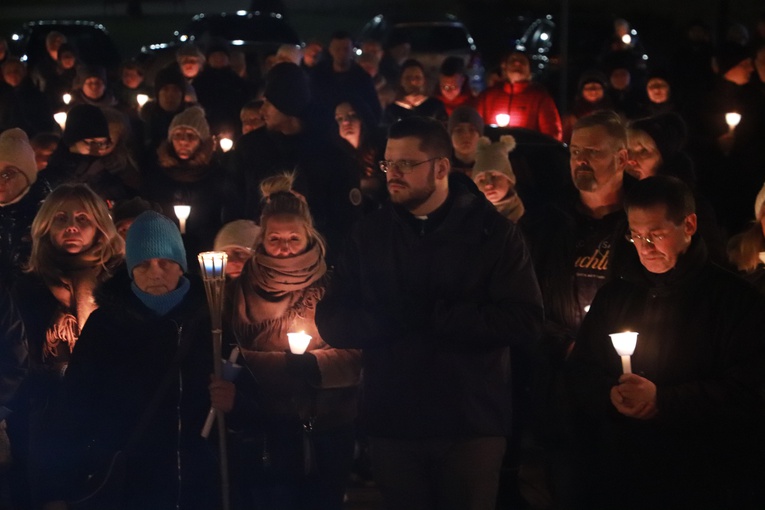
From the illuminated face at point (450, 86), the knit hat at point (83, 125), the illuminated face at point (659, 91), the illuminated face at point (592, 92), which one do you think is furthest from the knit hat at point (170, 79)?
the illuminated face at point (659, 91)

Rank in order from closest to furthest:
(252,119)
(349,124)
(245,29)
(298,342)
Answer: (298,342) → (349,124) → (252,119) → (245,29)

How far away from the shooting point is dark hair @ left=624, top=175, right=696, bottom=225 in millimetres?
5391

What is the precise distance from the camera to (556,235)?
7.06m

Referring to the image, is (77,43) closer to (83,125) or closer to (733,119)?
(83,125)

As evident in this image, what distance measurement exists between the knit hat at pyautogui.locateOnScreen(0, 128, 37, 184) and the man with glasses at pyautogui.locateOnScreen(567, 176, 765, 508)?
442 cm

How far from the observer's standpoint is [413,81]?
14297 millimetres

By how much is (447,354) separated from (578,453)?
74 cm

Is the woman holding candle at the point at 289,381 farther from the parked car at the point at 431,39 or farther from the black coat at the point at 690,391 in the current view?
the parked car at the point at 431,39

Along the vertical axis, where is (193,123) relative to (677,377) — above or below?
above

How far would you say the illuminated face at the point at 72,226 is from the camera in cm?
728

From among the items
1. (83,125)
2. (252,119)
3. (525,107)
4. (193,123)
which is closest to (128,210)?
(193,123)

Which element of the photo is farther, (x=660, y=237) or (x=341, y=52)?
(x=341, y=52)

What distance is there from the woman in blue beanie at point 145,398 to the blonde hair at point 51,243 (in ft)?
4.56

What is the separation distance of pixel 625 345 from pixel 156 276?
6.75 feet
